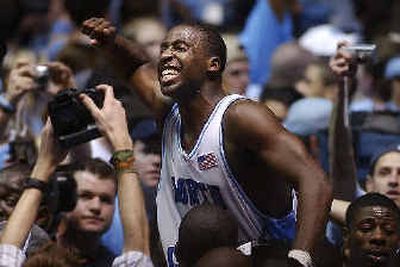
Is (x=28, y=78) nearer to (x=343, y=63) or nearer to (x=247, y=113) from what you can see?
(x=343, y=63)

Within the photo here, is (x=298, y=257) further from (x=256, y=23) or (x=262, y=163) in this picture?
(x=256, y=23)

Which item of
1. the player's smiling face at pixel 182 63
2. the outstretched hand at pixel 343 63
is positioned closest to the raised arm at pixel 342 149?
the outstretched hand at pixel 343 63

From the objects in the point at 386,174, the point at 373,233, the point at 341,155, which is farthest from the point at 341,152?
the point at 373,233

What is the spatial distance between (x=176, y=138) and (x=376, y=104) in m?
3.32

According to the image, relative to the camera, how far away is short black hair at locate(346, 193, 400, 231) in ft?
20.3

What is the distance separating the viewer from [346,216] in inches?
250

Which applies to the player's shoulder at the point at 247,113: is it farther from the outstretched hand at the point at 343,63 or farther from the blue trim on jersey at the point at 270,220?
the outstretched hand at the point at 343,63

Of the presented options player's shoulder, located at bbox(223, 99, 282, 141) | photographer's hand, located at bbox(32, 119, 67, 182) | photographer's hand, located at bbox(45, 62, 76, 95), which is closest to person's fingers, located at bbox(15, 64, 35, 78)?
photographer's hand, located at bbox(45, 62, 76, 95)

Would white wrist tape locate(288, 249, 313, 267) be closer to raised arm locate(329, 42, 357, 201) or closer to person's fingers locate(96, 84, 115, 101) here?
person's fingers locate(96, 84, 115, 101)

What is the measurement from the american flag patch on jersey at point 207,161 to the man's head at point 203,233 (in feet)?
1.30

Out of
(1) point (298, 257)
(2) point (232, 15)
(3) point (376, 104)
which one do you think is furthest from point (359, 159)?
(2) point (232, 15)

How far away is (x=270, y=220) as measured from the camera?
5.75 m

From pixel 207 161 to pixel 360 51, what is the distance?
1.31m

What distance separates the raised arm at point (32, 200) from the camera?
17.0ft
